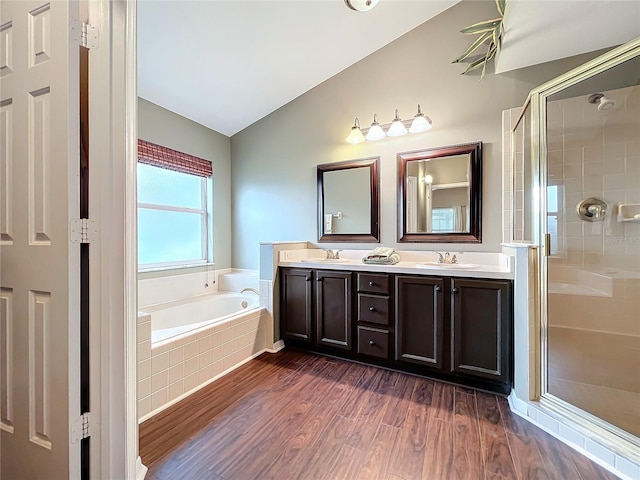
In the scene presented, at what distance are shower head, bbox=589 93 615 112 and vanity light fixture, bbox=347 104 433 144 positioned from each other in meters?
1.08

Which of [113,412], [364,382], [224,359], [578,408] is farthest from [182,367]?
[578,408]

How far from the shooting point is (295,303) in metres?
2.67

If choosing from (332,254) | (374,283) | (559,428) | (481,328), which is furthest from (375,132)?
(559,428)

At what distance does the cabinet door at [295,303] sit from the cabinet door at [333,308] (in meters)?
0.10

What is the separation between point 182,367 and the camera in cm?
191

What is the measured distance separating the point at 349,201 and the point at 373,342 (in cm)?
142

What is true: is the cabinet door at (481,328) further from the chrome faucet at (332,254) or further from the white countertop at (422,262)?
the chrome faucet at (332,254)

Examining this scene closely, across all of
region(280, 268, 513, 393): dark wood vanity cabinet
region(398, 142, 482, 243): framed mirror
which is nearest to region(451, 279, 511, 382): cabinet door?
region(280, 268, 513, 393): dark wood vanity cabinet

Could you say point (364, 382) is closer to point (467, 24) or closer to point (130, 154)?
point (130, 154)

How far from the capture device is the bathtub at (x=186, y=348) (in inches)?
66.4

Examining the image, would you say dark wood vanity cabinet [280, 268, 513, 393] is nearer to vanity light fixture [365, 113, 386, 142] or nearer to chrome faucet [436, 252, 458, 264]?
chrome faucet [436, 252, 458, 264]

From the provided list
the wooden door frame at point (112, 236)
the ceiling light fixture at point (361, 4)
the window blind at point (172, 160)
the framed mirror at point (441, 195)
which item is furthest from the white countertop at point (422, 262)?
the ceiling light fixture at point (361, 4)

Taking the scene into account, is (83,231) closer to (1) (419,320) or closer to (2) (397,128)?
(1) (419,320)

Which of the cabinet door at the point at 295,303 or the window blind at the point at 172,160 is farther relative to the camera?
the window blind at the point at 172,160
